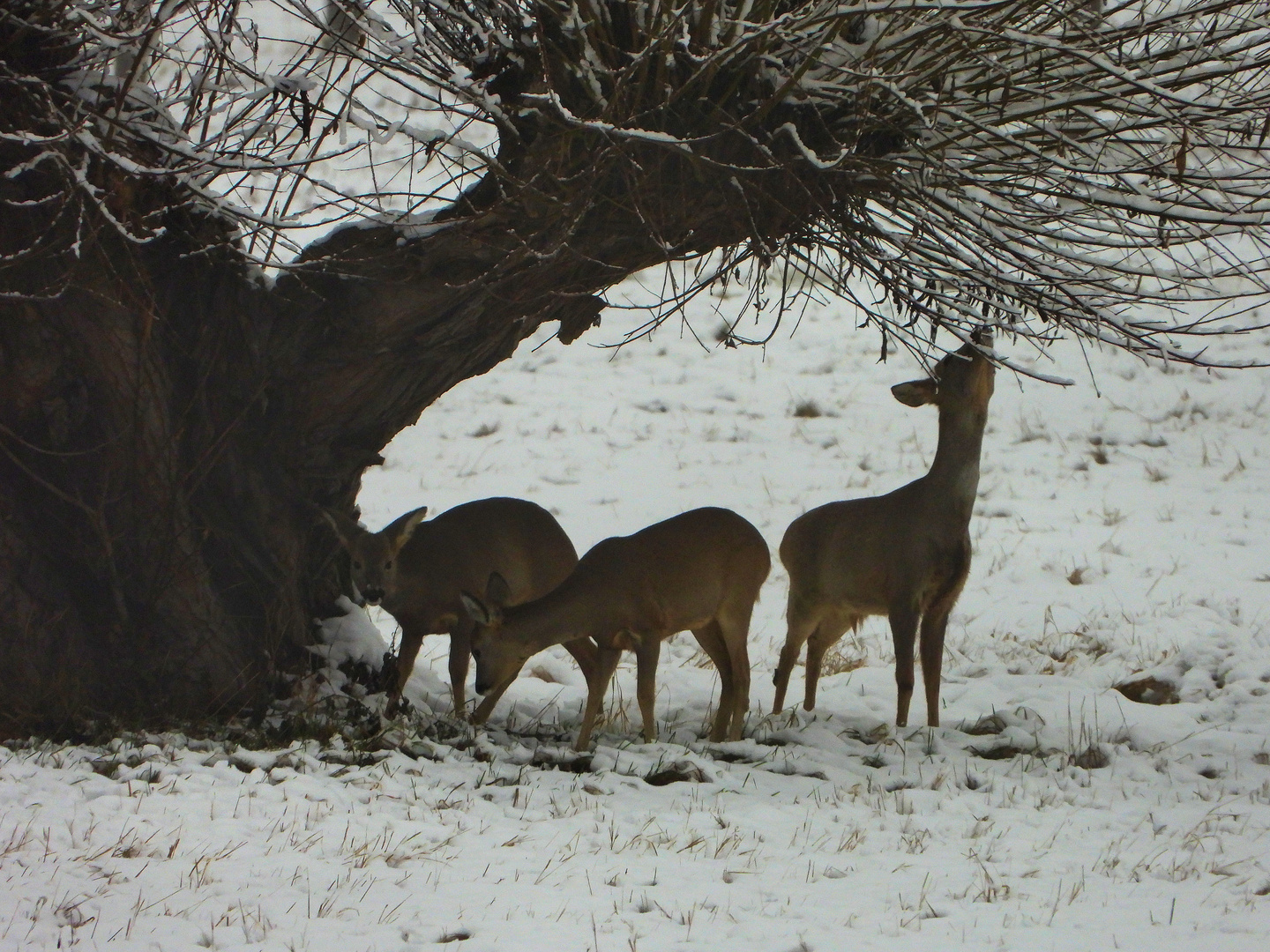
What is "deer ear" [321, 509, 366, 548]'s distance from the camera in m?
6.85

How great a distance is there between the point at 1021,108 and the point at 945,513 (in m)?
2.22

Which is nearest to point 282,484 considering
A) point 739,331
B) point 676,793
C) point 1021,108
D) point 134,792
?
point 134,792

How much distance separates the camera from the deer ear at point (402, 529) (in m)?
7.27

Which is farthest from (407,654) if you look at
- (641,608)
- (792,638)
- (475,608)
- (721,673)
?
(792,638)

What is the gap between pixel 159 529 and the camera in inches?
237

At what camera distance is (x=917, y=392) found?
7.00 metres

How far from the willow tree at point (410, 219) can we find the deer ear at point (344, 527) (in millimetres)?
170

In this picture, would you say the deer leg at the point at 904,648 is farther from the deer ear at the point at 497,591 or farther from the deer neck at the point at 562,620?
the deer ear at the point at 497,591

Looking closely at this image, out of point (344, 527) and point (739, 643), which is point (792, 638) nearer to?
point (739, 643)

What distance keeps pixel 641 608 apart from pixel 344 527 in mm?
1643

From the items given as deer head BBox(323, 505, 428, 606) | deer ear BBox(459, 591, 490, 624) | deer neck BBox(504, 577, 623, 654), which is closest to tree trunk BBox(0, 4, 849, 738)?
deer head BBox(323, 505, 428, 606)

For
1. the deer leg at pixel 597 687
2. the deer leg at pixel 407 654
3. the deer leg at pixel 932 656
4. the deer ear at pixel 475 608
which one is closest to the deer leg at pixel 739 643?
the deer leg at pixel 597 687

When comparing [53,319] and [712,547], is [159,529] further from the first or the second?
[712,547]

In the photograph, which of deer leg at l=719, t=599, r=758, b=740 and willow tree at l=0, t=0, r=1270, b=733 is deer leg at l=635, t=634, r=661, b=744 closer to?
deer leg at l=719, t=599, r=758, b=740
